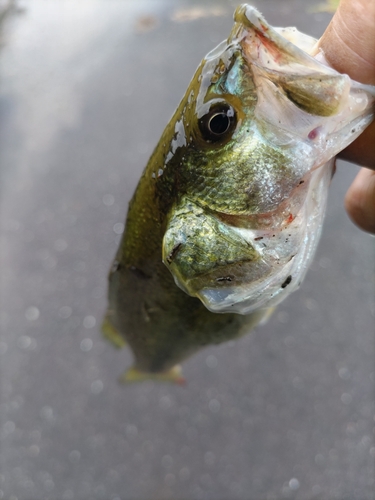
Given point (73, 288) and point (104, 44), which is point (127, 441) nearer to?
point (73, 288)

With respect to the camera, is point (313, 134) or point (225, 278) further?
point (225, 278)

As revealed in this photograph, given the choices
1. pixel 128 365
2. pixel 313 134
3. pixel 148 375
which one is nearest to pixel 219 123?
pixel 313 134

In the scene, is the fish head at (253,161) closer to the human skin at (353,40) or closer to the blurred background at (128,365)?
the human skin at (353,40)

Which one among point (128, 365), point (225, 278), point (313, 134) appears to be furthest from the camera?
point (128, 365)

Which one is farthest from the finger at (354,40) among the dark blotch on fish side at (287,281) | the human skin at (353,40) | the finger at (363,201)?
the finger at (363,201)

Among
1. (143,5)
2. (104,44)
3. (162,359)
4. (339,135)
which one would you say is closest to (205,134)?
(339,135)

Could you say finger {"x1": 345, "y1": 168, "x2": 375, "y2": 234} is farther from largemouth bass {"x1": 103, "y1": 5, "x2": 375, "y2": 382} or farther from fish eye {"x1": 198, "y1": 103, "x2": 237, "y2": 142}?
fish eye {"x1": 198, "y1": 103, "x2": 237, "y2": 142}

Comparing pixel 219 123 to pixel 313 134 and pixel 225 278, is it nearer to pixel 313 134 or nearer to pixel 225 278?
pixel 313 134
